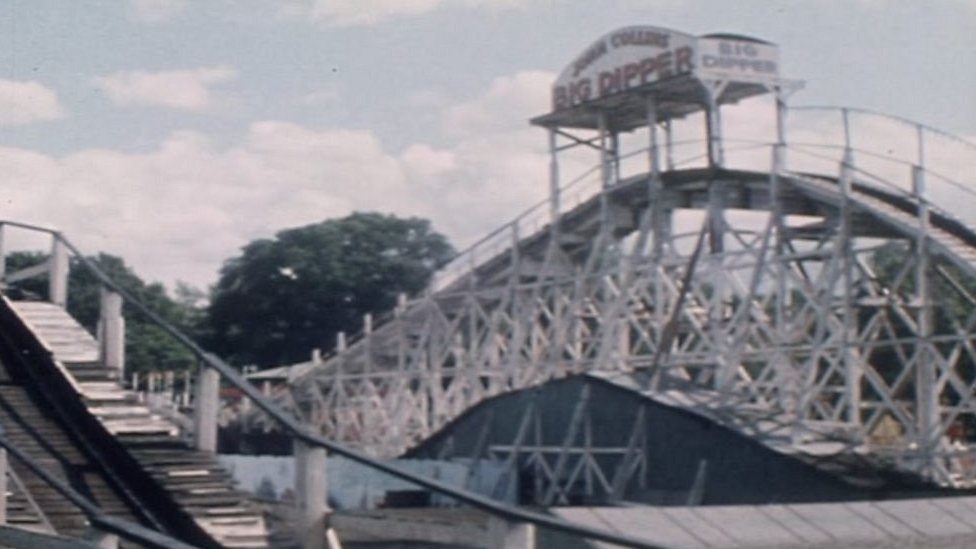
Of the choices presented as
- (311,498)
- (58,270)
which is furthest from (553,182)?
(311,498)

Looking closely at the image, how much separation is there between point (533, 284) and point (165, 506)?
1826 centimetres

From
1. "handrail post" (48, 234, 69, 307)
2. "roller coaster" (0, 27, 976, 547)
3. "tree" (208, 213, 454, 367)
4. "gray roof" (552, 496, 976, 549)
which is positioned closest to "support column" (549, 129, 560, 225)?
"roller coaster" (0, 27, 976, 547)

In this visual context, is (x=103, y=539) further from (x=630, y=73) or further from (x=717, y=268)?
(x=630, y=73)

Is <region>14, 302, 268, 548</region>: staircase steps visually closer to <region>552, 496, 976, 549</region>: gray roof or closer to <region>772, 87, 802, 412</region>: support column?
<region>552, 496, 976, 549</region>: gray roof

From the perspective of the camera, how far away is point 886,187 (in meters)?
23.0

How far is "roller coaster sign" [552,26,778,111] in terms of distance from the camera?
2481 cm

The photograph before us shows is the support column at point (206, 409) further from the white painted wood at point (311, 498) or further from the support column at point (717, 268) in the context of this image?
the support column at point (717, 268)

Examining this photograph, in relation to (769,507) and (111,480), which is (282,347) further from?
(769,507)

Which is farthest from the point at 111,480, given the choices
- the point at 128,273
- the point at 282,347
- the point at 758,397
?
the point at 128,273

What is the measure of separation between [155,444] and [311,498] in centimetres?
373

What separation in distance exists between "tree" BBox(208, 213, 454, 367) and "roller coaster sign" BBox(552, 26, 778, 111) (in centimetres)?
2707

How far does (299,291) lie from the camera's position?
53906mm

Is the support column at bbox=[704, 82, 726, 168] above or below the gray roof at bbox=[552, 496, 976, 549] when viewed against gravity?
above

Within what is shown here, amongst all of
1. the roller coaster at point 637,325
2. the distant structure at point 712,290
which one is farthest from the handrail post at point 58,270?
the distant structure at point 712,290
